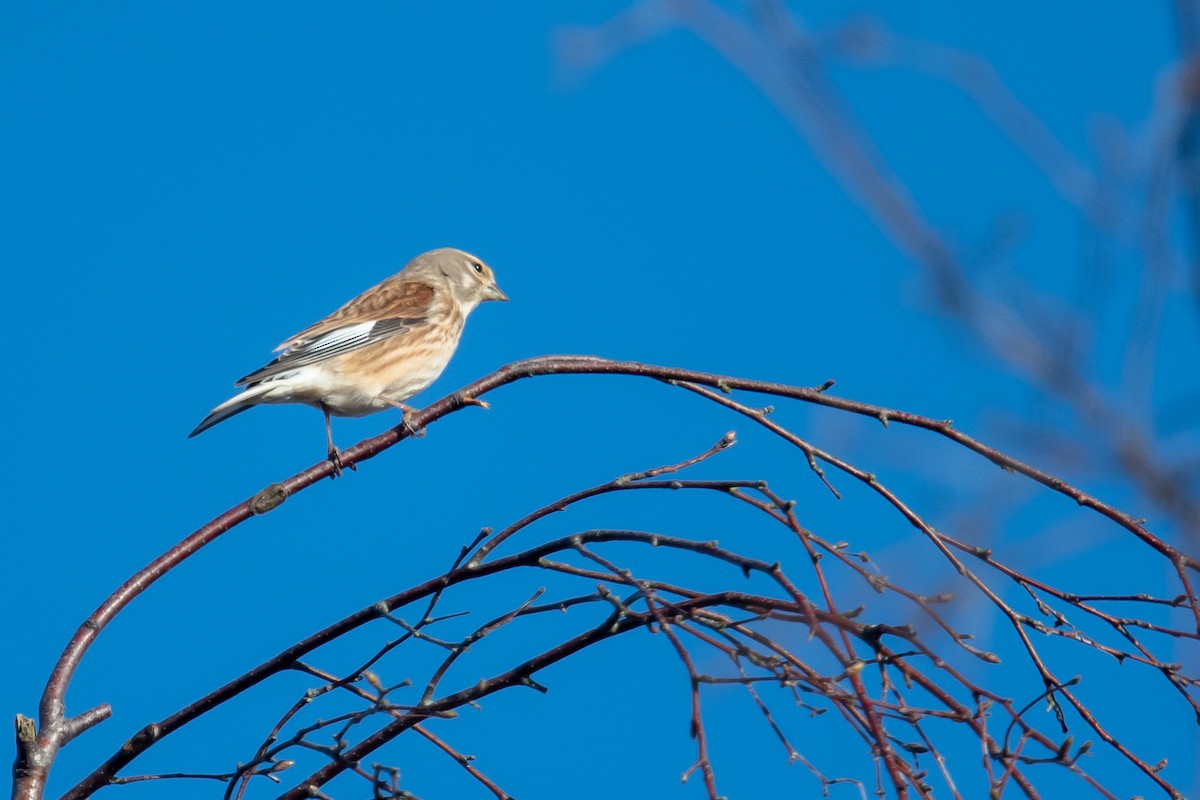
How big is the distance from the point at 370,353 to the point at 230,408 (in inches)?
42.0

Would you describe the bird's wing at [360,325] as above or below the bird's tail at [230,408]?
above

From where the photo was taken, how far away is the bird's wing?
21.1ft

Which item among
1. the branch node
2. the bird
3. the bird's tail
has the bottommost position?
the branch node

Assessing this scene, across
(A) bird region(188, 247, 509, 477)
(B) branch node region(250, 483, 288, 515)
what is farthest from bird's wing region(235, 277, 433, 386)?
(B) branch node region(250, 483, 288, 515)

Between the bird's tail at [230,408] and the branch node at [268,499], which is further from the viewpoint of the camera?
the bird's tail at [230,408]

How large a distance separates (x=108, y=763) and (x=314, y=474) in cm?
106

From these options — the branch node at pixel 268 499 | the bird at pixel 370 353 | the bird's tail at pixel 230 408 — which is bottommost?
the branch node at pixel 268 499

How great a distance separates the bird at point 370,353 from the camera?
6246mm

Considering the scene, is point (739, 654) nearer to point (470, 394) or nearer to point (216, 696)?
point (216, 696)

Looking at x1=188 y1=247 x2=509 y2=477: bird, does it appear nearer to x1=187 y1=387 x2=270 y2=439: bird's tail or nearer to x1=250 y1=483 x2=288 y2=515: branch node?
x1=187 y1=387 x2=270 y2=439: bird's tail

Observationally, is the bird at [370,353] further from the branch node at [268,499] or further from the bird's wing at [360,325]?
the branch node at [268,499]

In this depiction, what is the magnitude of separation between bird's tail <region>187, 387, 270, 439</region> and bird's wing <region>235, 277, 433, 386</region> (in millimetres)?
71

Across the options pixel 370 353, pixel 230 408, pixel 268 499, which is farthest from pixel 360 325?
pixel 268 499

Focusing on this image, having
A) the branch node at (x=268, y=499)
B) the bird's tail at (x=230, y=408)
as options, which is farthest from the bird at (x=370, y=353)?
the branch node at (x=268, y=499)
